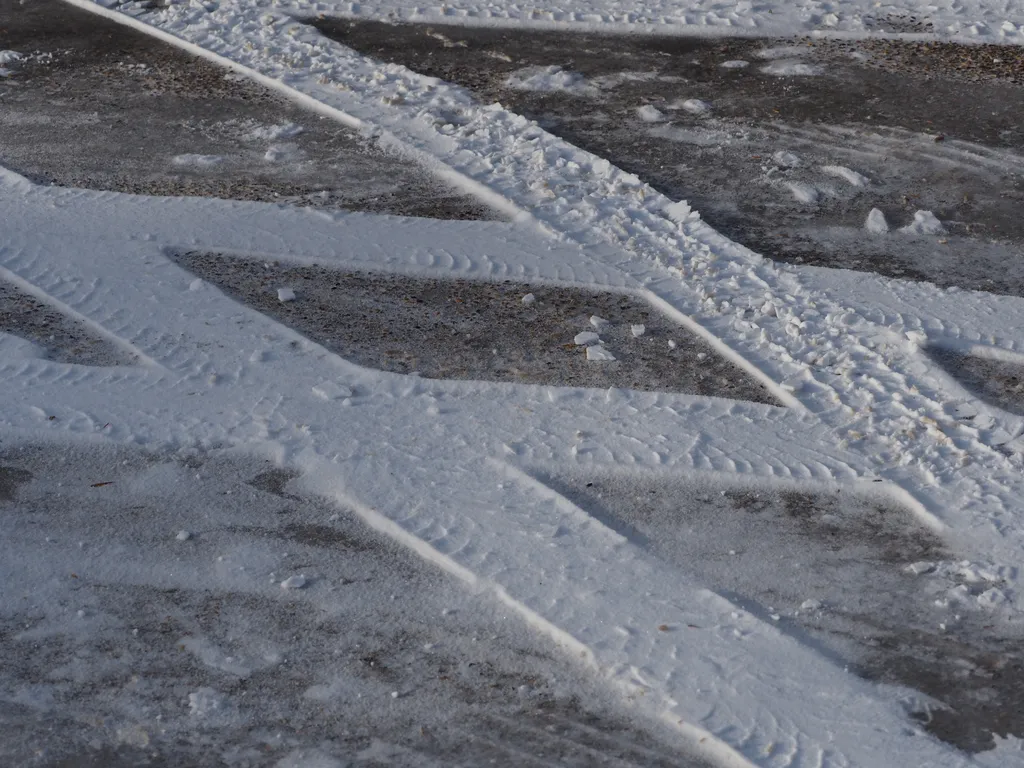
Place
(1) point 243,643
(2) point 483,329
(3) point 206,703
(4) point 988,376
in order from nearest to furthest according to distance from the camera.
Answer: (3) point 206,703 < (1) point 243,643 < (4) point 988,376 < (2) point 483,329

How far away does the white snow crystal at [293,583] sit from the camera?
3699mm

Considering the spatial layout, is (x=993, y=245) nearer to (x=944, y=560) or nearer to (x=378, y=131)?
(x=944, y=560)

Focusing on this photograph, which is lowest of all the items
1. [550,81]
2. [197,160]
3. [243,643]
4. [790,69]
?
[243,643]

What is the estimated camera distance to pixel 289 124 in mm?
6488

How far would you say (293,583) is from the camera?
3705 millimetres

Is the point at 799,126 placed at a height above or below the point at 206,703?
above

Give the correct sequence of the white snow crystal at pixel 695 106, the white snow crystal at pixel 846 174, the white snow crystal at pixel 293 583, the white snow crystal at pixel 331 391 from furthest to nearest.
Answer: the white snow crystal at pixel 695 106, the white snow crystal at pixel 846 174, the white snow crystal at pixel 331 391, the white snow crystal at pixel 293 583

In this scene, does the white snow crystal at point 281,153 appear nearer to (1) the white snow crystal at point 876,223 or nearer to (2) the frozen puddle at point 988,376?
(1) the white snow crystal at point 876,223

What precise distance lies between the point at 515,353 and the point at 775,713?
1.89 metres

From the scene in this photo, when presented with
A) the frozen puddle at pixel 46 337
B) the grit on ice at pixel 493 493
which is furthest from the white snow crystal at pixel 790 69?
the frozen puddle at pixel 46 337

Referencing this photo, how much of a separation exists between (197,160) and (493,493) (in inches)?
114

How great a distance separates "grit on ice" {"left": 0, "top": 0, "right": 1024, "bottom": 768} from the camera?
329 centimetres

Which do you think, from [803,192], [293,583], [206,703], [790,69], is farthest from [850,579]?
[790,69]

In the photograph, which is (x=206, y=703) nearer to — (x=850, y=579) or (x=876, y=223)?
(x=850, y=579)
